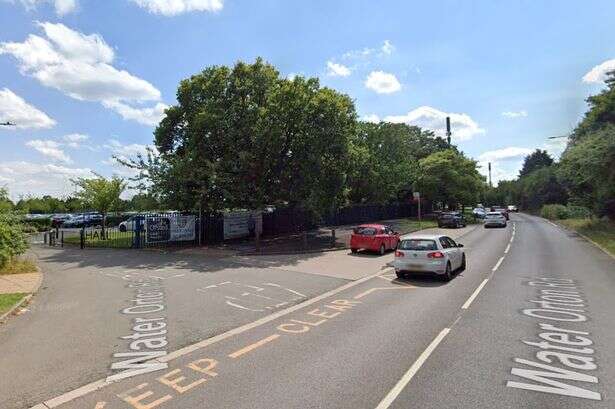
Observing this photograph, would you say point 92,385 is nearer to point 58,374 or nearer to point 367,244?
point 58,374

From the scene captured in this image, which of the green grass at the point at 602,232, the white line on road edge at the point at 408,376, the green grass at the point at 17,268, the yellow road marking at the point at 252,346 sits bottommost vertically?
the yellow road marking at the point at 252,346

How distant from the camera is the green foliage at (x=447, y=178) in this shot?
5181cm

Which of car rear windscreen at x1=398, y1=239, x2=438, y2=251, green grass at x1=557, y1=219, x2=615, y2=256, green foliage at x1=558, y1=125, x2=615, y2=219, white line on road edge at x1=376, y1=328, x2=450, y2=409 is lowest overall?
white line on road edge at x1=376, y1=328, x2=450, y2=409

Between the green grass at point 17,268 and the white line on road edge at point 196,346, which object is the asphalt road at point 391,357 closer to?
the white line on road edge at point 196,346

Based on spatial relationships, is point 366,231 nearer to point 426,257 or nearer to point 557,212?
point 426,257

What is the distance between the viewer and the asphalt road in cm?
552

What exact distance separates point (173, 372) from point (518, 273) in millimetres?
12971

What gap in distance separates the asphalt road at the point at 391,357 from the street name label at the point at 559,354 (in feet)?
0.07

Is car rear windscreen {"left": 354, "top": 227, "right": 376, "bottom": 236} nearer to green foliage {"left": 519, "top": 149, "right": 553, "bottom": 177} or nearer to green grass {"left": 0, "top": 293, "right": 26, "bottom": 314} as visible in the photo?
green grass {"left": 0, "top": 293, "right": 26, "bottom": 314}

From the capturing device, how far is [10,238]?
17500mm

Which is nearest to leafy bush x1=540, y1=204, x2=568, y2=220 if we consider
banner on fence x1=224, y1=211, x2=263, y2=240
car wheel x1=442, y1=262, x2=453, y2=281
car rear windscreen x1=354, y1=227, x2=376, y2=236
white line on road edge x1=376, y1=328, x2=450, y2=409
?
car rear windscreen x1=354, y1=227, x2=376, y2=236

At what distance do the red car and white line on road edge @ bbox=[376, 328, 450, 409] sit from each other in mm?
14171

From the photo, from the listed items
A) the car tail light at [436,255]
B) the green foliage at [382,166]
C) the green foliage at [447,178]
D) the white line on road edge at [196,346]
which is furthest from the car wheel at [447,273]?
the green foliage at [447,178]

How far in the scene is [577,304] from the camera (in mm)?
10852
